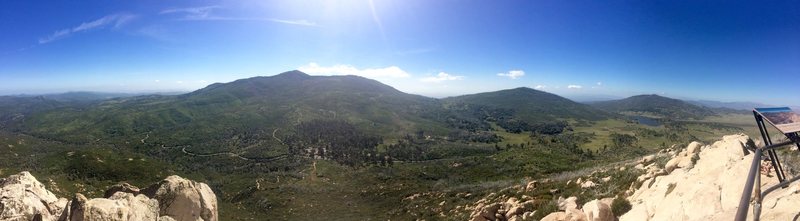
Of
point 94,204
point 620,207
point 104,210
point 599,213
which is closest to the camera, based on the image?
point 104,210

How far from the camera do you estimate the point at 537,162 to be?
11106cm

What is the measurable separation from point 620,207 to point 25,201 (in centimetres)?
2667

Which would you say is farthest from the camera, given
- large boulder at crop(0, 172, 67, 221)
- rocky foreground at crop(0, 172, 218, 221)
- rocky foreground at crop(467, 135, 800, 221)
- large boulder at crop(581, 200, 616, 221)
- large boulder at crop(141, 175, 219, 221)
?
large boulder at crop(141, 175, 219, 221)

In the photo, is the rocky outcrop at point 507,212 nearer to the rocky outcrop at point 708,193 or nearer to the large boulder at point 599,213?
the rocky outcrop at point 708,193

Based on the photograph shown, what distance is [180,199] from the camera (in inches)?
769

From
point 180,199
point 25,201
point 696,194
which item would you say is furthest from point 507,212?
point 25,201

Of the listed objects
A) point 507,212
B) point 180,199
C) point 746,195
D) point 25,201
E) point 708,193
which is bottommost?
point 507,212

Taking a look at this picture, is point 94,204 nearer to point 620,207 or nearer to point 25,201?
point 25,201

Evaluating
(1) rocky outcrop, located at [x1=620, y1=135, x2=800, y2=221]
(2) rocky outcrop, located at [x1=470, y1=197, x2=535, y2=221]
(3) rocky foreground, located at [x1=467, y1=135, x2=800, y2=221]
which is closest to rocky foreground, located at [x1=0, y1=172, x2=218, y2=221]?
(2) rocky outcrop, located at [x1=470, y1=197, x2=535, y2=221]

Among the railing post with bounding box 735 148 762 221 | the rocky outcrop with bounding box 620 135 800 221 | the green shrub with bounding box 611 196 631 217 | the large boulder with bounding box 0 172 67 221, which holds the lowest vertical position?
the green shrub with bounding box 611 196 631 217

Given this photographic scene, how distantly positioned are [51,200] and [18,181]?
4.80 feet

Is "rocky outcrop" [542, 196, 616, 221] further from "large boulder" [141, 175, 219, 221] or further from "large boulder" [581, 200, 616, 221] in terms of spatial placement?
"large boulder" [141, 175, 219, 221]

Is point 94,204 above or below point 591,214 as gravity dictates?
above

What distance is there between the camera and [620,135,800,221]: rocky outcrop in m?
8.77
